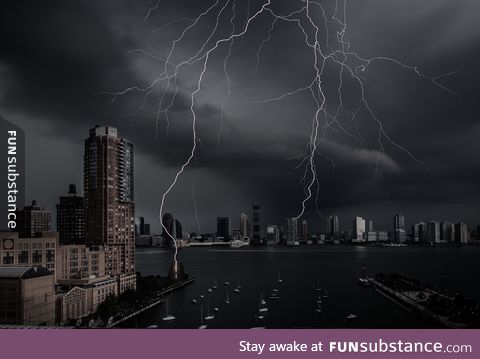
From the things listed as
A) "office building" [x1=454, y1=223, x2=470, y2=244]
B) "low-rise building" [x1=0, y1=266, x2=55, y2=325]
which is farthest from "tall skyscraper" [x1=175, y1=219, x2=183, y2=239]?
"office building" [x1=454, y1=223, x2=470, y2=244]

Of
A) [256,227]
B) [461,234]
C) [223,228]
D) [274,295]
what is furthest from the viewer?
[274,295]

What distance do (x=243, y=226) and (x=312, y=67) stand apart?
2.88 m

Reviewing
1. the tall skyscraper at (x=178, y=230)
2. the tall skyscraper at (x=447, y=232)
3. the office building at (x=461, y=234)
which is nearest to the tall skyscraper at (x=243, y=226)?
the tall skyscraper at (x=178, y=230)

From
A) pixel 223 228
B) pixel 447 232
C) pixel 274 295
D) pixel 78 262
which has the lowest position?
pixel 274 295

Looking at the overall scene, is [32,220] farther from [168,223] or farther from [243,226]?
[243,226]

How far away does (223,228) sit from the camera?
309 inches

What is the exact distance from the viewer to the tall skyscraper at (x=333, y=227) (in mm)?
6887

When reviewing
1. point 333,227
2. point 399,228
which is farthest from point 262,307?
point 399,228

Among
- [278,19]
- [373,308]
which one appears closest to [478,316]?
[373,308]

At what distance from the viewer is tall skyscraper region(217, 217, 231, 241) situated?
7.16 meters
